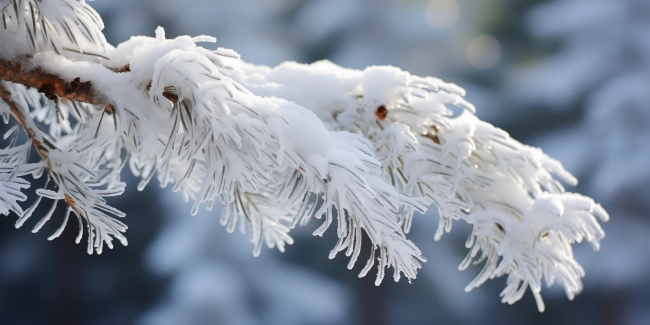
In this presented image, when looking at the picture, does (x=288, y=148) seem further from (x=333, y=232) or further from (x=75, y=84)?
(x=333, y=232)

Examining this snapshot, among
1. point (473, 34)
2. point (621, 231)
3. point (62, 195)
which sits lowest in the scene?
point (62, 195)

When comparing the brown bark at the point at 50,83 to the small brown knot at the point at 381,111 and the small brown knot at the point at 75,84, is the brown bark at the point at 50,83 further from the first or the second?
the small brown knot at the point at 381,111

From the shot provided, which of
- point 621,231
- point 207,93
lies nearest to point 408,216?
point 207,93

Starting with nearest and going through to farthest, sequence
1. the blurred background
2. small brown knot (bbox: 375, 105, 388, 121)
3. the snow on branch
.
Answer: the snow on branch
small brown knot (bbox: 375, 105, 388, 121)
the blurred background

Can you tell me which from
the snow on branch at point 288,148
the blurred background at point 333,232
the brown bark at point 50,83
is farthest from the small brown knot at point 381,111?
the blurred background at point 333,232

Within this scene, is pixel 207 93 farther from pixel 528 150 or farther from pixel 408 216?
pixel 528 150

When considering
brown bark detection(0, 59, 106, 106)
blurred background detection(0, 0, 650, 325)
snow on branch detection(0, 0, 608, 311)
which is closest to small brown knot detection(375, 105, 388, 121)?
snow on branch detection(0, 0, 608, 311)

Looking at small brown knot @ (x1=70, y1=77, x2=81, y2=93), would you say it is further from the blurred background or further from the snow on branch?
the blurred background
